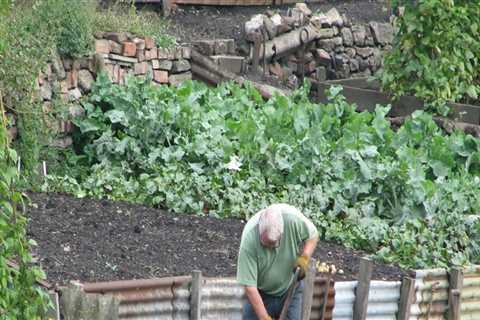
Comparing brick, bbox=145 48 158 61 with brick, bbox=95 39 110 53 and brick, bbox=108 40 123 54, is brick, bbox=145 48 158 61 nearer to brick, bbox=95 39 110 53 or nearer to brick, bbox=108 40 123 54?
brick, bbox=108 40 123 54

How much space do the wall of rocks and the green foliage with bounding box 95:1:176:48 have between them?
0.12 meters

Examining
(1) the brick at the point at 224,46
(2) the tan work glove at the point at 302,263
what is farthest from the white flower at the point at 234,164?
(1) the brick at the point at 224,46

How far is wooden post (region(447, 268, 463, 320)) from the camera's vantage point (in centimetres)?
1110

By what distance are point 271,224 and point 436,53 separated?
793cm

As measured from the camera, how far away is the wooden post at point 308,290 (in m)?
9.77

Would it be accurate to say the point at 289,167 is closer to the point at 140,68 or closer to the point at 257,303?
the point at 140,68

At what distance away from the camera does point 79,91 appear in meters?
14.3

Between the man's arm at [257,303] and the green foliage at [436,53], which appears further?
the green foliage at [436,53]

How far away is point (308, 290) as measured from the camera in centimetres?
988

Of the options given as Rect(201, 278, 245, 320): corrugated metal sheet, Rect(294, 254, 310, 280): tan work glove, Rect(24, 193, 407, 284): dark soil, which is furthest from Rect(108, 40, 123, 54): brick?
Rect(294, 254, 310, 280): tan work glove

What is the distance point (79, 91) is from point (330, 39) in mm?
5789

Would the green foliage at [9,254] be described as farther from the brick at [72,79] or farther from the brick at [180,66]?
the brick at [180,66]

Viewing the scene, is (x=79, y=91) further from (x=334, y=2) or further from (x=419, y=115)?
(x=334, y=2)

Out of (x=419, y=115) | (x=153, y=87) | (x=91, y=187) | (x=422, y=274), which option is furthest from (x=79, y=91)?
(x=422, y=274)
